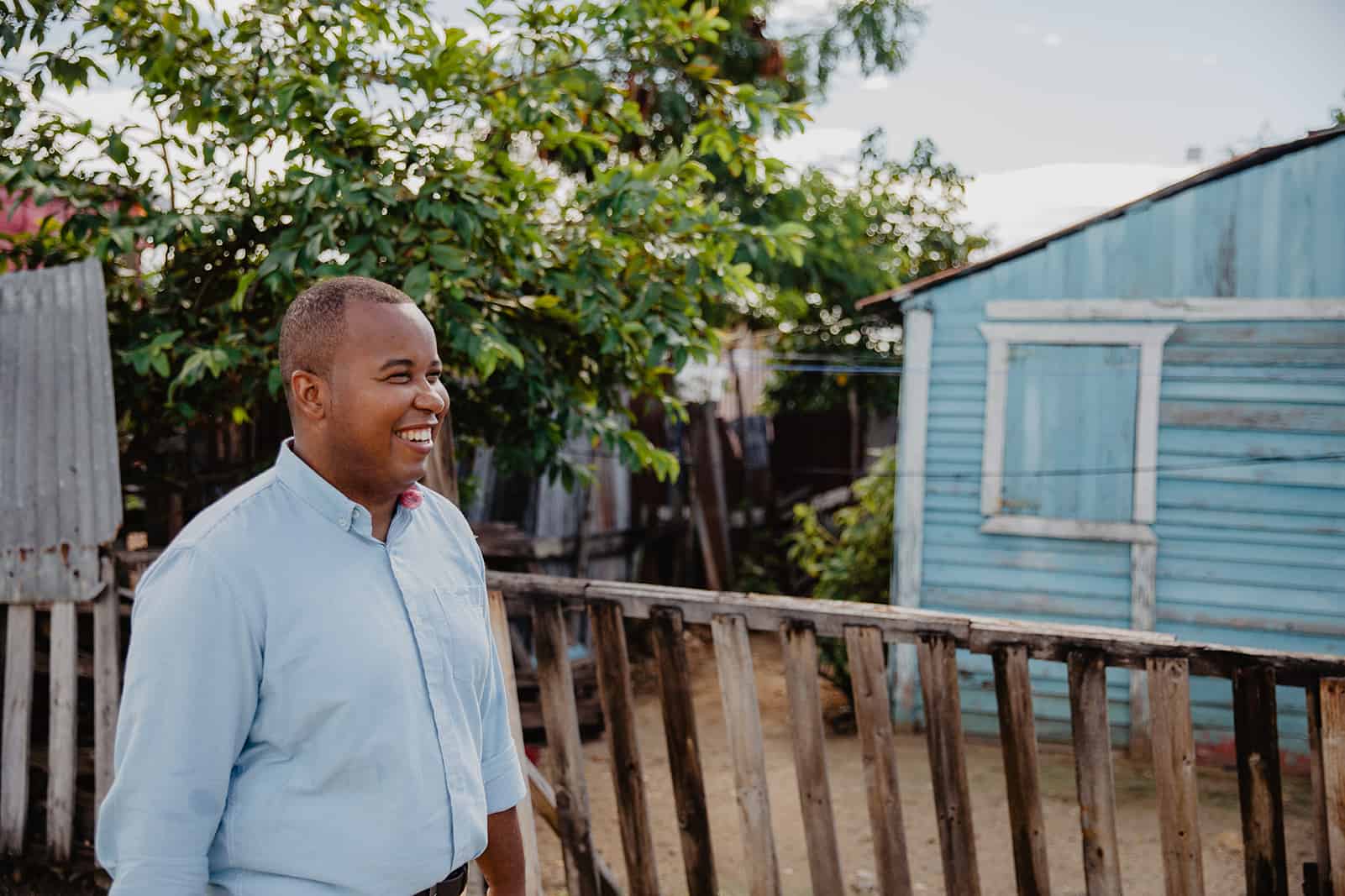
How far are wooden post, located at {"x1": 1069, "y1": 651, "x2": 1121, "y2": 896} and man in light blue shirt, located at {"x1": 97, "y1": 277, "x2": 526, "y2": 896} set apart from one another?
5.37ft

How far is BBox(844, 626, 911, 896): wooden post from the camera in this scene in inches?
114

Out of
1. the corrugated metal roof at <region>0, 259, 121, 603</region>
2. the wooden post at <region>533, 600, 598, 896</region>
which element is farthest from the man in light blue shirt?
the corrugated metal roof at <region>0, 259, 121, 603</region>

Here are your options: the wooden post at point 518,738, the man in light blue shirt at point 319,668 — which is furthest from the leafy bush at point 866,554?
the man in light blue shirt at point 319,668

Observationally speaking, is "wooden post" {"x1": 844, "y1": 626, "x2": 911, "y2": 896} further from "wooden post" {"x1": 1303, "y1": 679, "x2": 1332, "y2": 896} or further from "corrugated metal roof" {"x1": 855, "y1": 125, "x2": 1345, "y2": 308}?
"corrugated metal roof" {"x1": 855, "y1": 125, "x2": 1345, "y2": 308}

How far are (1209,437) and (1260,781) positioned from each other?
4.69m

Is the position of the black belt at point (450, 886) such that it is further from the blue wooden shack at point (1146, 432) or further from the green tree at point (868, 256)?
the green tree at point (868, 256)

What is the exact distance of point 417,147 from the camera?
384 cm

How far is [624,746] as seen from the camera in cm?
325

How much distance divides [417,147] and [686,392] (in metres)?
9.72

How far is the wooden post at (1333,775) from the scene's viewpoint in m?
2.53

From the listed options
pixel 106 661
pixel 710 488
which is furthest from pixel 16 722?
pixel 710 488

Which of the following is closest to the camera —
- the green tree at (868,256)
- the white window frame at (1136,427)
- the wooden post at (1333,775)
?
the wooden post at (1333,775)

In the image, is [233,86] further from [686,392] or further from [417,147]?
[686,392]

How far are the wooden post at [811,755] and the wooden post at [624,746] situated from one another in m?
0.50
